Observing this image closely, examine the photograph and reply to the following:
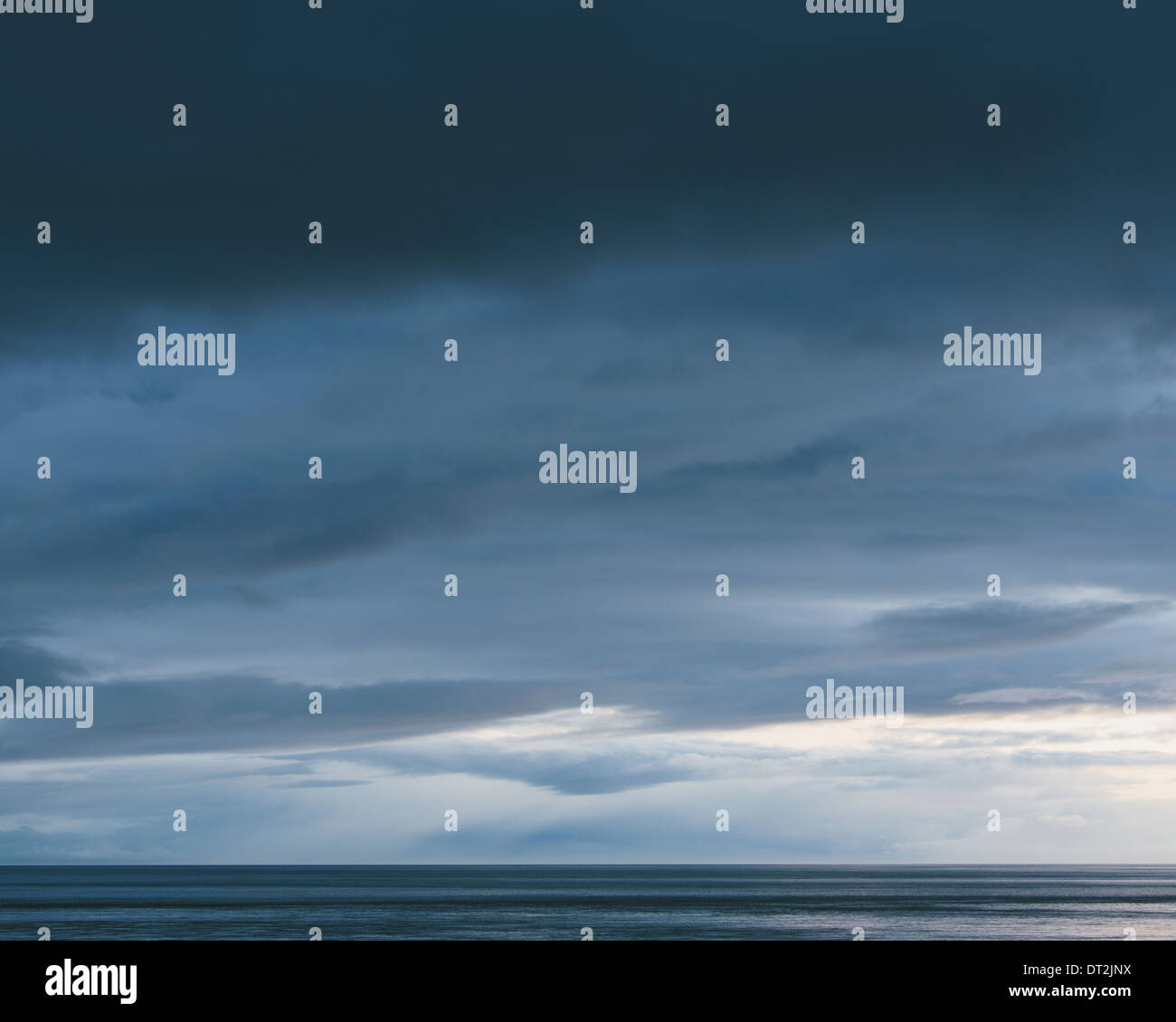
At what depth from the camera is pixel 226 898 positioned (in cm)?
18725

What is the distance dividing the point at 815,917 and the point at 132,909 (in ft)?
286

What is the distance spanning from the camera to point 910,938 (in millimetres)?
112562
